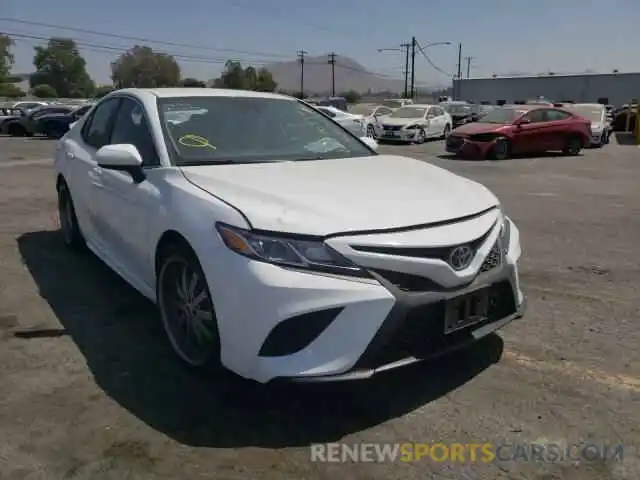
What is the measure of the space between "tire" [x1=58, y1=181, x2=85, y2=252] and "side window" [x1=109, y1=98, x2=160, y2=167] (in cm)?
128

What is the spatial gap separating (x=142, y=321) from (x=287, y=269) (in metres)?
1.81

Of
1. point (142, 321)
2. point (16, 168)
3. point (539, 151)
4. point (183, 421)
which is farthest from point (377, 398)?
point (539, 151)

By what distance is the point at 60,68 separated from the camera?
321 feet

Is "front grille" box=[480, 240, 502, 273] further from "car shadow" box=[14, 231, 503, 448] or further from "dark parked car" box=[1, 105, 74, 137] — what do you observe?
"dark parked car" box=[1, 105, 74, 137]

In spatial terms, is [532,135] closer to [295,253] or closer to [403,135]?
[403,135]

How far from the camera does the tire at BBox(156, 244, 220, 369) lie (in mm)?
2916

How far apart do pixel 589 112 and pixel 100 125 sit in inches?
800

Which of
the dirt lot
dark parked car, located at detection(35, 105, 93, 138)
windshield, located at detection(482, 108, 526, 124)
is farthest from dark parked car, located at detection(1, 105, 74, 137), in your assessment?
the dirt lot

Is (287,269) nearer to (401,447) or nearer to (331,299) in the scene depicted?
(331,299)

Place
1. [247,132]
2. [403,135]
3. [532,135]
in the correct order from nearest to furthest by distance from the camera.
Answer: [247,132] < [532,135] < [403,135]

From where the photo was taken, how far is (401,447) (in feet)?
8.43

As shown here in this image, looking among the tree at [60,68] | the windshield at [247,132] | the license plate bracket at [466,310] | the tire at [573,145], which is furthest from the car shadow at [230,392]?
the tree at [60,68]

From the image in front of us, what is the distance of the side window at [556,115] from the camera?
17123 mm

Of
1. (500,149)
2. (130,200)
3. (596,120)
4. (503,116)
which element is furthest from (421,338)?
(596,120)
